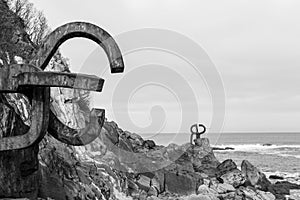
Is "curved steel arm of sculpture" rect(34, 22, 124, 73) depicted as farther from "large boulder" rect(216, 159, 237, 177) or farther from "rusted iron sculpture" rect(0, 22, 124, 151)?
"large boulder" rect(216, 159, 237, 177)

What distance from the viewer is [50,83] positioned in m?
6.13

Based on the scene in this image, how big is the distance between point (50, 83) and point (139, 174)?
11539 mm

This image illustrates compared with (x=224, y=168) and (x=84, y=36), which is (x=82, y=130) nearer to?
(x=84, y=36)

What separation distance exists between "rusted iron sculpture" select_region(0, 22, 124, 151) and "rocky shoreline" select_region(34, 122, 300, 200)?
7.87 ft

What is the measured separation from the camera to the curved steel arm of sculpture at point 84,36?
Answer: 656 cm

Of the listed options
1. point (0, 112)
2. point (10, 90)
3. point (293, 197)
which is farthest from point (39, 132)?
point (293, 197)

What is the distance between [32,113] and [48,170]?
345 cm

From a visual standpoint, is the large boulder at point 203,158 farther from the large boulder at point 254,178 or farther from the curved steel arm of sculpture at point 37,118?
the curved steel arm of sculpture at point 37,118

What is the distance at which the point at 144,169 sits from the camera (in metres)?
17.7

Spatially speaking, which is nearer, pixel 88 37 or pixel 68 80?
pixel 68 80

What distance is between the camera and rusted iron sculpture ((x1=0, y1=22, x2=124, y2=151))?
6148 mm

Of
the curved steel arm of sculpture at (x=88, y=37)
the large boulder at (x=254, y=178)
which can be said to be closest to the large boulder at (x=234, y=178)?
the large boulder at (x=254, y=178)

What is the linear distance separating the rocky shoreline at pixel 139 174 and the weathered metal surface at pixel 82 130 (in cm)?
223

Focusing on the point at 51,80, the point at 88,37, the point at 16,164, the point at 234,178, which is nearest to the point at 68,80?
the point at 51,80
